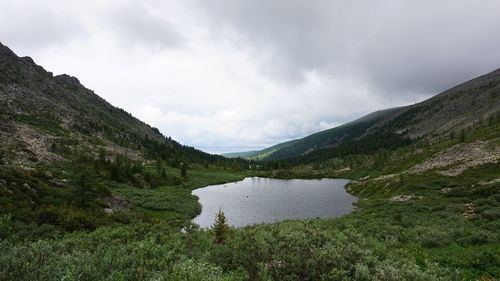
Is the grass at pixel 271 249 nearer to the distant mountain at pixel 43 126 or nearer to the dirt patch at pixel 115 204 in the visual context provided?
the dirt patch at pixel 115 204

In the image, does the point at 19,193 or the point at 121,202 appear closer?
the point at 19,193

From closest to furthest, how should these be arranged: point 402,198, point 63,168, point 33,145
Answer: point 402,198 → point 63,168 → point 33,145

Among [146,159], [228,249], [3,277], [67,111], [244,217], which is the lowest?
[244,217]

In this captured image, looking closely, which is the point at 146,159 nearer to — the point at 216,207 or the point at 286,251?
the point at 216,207

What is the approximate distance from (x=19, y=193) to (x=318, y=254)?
129 ft

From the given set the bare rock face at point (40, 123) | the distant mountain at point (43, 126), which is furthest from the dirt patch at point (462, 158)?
the bare rock face at point (40, 123)

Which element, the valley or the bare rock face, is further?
the bare rock face

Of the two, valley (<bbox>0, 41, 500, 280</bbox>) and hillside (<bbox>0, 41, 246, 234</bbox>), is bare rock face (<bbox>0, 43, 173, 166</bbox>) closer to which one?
hillside (<bbox>0, 41, 246, 234</bbox>)

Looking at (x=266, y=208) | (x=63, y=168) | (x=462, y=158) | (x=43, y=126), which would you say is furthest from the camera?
(x=43, y=126)

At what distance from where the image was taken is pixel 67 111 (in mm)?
166000

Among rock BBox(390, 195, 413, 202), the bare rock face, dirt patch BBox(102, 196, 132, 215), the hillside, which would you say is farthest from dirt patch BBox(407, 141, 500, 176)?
the bare rock face

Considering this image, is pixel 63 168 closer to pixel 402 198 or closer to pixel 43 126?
pixel 43 126

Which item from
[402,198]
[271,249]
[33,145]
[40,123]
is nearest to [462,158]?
[402,198]

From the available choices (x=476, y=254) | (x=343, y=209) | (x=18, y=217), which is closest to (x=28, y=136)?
(x=18, y=217)
